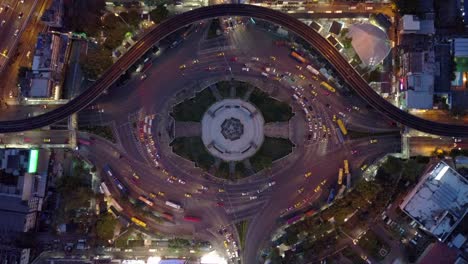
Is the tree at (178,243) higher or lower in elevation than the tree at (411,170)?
lower

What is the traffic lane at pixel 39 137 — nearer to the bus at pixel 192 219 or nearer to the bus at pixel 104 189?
the bus at pixel 104 189

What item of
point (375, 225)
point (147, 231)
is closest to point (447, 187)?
point (375, 225)

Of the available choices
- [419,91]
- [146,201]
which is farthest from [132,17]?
[419,91]

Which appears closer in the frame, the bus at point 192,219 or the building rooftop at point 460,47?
the building rooftop at point 460,47

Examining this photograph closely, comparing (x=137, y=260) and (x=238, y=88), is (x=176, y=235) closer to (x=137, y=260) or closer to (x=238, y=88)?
(x=137, y=260)

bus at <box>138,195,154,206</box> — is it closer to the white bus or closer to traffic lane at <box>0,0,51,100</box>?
the white bus

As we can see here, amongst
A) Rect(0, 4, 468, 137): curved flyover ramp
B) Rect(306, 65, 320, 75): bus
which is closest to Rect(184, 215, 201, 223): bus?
Rect(0, 4, 468, 137): curved flyover ramp

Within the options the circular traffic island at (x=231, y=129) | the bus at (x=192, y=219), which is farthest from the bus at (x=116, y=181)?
the bus at (x=192, y=219)
